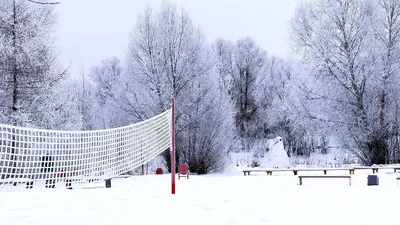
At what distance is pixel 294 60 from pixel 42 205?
68.7 ft

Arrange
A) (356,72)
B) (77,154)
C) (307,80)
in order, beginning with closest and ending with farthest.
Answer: (77,154) < (356,72) < (307,80)

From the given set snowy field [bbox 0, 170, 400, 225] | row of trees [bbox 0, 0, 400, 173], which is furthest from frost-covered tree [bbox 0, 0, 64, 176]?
snowy field [bbox 0, 170, 400, 225]

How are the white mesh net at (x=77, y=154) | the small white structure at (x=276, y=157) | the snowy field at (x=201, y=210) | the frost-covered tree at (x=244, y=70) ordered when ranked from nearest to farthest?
the snowy field at (x=201, y=210), the white mesh net at (x=77, y=154), the small white structure at (x=276, y=157), the frost-covered tree at (x=244, y=70)

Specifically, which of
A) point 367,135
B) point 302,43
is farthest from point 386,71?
point 302,43

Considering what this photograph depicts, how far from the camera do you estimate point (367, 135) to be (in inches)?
850

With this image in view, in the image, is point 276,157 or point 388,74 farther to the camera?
point 276,157

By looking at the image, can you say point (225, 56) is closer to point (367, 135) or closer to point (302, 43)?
point (302, 43)

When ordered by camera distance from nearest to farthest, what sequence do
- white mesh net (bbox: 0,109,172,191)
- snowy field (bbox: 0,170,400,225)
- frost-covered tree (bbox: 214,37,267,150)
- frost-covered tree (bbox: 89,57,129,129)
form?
1. snowy field (bbox: 0,170,400,225)
2. white mesh net (bbox: 0,109,172,191)
3. frost-covered tree (bbox: 89,57,129,129)
4. frost-covered tree (bbox: 214,37,267,150)

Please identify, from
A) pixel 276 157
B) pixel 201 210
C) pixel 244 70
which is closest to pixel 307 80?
pixel 276 157

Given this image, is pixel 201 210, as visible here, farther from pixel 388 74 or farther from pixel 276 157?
pixel 388 74

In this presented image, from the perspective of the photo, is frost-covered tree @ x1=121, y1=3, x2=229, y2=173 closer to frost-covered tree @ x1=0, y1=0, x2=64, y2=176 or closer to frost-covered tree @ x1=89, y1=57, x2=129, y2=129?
frost-covered tree @ x1=89, y1=57, x2=129, y2=129

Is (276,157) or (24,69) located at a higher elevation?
(24,69)

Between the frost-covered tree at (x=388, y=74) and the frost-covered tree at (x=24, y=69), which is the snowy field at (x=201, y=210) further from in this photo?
the frost-covered tree at (x=388, y=74)

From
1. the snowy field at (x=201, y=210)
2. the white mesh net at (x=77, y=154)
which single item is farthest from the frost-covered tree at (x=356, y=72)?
the snowy field at (x=201, y=210)
